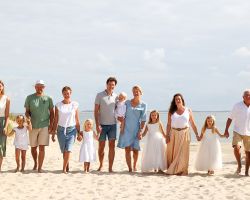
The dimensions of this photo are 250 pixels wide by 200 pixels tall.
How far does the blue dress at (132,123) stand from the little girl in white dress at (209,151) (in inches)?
55.1

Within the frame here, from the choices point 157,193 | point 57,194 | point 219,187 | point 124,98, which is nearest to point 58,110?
point 124,98

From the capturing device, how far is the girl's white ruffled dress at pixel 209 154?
10.0 m

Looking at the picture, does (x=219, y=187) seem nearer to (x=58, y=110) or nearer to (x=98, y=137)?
(x=98, y=137)

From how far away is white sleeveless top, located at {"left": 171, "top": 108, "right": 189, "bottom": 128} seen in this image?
32.7 feet

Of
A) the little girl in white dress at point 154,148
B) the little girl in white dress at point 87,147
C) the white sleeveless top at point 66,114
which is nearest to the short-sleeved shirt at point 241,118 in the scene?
the little girl in white dress at point 154,148

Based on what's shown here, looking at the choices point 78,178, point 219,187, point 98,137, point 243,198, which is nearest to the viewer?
point 243,198

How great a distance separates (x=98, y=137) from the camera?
10117 mm

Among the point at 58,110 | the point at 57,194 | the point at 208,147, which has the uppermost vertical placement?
the point at 58,110

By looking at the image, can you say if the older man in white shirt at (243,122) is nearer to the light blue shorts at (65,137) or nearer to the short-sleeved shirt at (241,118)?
the short-sleeved shirt at (241,118)

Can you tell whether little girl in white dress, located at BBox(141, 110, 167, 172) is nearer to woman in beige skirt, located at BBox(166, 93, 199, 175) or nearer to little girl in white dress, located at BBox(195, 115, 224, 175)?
woman in beige skirt, located at BBox(166, 93, 199, 175)

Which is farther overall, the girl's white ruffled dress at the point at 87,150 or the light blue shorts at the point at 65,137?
the girl's white ruffled dress at the point at 87,150

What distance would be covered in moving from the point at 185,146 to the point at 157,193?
6.62ft

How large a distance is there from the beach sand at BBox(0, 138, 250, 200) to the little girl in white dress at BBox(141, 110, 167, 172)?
0.21 m

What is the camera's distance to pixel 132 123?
10227mm
